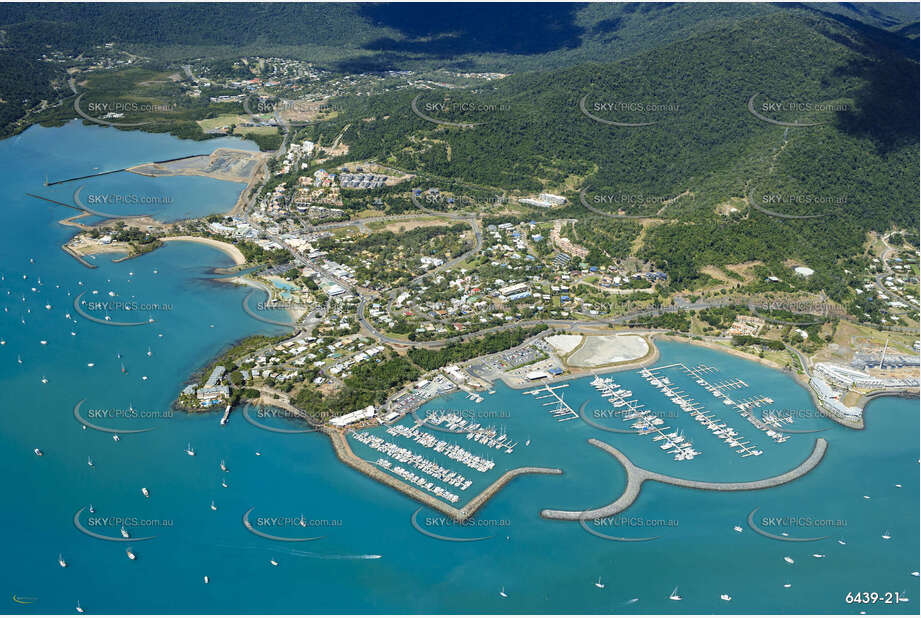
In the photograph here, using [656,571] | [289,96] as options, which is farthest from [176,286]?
[289,96]

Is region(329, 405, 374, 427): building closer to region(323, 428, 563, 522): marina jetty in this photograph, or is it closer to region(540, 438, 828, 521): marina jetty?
region(323, 428, 563, 522): marina jetty

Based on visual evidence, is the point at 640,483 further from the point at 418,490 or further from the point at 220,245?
the point at 220,245

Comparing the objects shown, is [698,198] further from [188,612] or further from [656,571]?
[188,612]

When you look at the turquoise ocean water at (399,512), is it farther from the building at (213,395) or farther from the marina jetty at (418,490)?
the building at (213,395)

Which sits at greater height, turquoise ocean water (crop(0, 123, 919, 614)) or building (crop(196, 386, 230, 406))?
building (crop(196, 386, 230, 406))

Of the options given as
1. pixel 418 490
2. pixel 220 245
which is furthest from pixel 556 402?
pixel 220 245

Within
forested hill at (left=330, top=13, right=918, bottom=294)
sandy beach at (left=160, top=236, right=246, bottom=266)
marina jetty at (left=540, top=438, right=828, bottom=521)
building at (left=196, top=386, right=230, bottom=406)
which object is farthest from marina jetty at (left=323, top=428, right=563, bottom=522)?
forested hill at (left=330, top=13, right=918, bottom=294)

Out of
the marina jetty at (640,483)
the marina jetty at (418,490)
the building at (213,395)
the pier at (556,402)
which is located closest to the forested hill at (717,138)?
the pier at (556,402)
